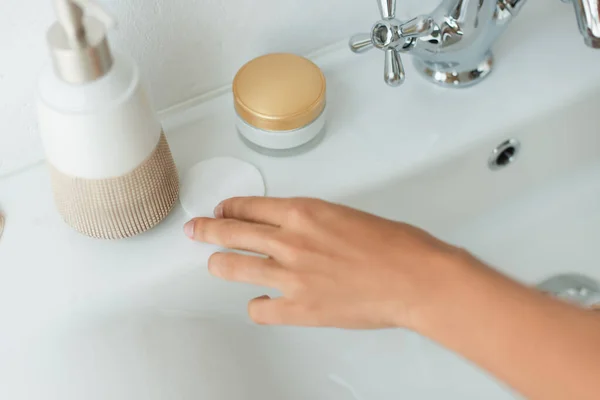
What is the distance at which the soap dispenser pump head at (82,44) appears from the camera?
33 centimetres

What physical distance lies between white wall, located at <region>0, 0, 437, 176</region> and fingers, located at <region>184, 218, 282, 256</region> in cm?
13

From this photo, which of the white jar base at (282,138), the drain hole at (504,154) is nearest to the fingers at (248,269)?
the white jar base at (282,138)

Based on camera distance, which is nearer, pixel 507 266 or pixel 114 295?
pixel 114 295

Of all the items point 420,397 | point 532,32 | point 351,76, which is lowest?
point 420,397

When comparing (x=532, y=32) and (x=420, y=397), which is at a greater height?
(x=532, y=32)

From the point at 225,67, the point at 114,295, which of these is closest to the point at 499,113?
the point at 225,67

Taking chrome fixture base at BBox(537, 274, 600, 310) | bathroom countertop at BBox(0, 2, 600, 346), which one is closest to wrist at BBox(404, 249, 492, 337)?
bathroom countertop at BBox(0, 2, 600, 346)

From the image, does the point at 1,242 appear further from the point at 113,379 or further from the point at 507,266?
the point at 507,266

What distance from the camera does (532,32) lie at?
0.59 meters

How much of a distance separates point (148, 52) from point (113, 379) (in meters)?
0.22

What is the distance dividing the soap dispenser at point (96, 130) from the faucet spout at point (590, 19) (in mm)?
301

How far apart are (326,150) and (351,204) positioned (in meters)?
0.05

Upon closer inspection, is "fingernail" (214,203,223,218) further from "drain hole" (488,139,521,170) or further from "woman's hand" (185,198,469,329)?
"drain hole" (488,139,521,170)

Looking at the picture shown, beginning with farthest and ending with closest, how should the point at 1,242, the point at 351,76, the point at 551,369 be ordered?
the point at 351,76, the point at 1,242, the point at 551,369
